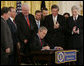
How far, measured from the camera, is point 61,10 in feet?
45.3

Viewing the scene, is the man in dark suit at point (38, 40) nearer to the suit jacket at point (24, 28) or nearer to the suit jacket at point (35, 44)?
the suit jacket at point (35, 44)

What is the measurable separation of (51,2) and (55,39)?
6330 millimetres

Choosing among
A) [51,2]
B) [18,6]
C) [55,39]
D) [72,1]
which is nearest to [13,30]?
[55,39]

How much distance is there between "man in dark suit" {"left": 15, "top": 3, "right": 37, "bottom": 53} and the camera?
21.3ft

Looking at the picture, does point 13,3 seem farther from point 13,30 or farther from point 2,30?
point 2,30

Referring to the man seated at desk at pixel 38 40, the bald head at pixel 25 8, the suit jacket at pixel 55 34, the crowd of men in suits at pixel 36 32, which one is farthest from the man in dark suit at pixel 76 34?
the bald head at pixel 25 8

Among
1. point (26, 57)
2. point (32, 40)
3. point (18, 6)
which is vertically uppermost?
point (18, 6)

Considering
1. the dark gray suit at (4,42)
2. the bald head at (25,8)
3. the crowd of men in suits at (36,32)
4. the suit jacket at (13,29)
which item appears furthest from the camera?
the suit jacket at (13,29)

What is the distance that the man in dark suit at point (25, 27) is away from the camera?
648 centimetres

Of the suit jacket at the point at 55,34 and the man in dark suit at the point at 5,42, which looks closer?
the man in dark suit at the point at 5,42

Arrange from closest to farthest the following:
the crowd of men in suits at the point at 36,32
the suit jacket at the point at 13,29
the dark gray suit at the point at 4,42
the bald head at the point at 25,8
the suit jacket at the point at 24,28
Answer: the dark gray suit at the point at 4,42, the crowd of men in suits at the point at 36,32, the bald head at the point at 25,8, the suit jacket at the point at 13,29, the suit jacket at the point at 24,28

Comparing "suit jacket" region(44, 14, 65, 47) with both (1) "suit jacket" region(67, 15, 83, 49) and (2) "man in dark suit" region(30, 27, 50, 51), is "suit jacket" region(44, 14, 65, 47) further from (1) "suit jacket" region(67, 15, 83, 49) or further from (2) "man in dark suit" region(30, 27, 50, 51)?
(2) "man in dark suit" region(30, 27, 50, 51)

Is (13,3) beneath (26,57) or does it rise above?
above

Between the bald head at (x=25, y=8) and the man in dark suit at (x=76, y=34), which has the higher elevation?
the bald head at (x=25, y=8)
